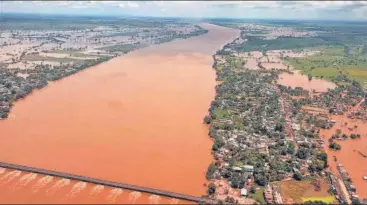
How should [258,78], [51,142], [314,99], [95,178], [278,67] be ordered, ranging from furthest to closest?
1. [278,67]
2. [258,78]
3. [314,99]
4. [51,142]
5. [95,178]

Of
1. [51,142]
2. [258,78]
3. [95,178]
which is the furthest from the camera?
[258,78]

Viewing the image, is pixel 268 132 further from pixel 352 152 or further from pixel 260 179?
pixel 260 179

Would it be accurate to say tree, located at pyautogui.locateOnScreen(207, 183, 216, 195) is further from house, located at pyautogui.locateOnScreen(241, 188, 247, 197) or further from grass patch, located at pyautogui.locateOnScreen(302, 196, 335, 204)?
grass patch, located at pyautogui.locateOnScreen(302, 196, 335, 204)

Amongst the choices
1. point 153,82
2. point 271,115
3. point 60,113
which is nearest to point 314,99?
point 271,115

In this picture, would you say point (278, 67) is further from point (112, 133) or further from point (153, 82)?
point (112, 133)

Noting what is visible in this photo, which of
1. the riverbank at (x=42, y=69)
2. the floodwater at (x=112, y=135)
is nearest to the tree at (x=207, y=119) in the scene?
the floodwater at (x=112, y=135)

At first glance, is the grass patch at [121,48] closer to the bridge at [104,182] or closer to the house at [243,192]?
the bridge at [104,182]
